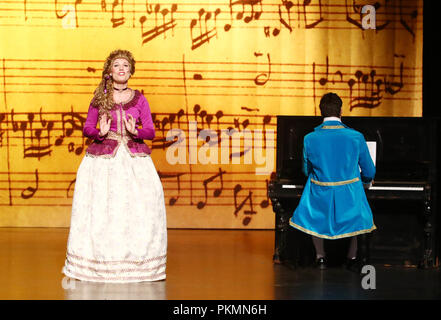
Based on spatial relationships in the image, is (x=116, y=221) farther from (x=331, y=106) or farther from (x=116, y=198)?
(x=331, y=106)

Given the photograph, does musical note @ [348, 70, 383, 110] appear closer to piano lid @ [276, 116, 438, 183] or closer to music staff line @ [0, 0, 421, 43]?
music staff line @ [0, 0, 421, 43]

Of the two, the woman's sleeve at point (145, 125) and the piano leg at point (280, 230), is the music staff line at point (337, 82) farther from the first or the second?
the woman's sleeve at point (145, 125)

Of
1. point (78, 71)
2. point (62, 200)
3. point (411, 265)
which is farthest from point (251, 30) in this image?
point (411, 265)

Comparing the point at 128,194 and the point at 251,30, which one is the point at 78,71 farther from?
the point at 128,194

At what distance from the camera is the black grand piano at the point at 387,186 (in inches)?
231

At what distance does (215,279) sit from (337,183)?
1.08 m

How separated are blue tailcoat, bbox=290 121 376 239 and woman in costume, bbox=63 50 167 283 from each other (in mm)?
1126

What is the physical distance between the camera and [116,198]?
5.21 m

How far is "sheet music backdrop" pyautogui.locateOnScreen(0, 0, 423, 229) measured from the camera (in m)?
7.81

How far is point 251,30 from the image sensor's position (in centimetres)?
784

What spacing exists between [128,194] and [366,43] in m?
3.69

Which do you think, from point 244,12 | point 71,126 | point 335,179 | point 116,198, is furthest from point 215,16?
point 116,198

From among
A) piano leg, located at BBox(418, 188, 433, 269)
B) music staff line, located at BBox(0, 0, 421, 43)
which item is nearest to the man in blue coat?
piano leg, located at BBox(418, 188, 433, 269)

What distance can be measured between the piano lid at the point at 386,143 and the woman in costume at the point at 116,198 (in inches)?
48.5
